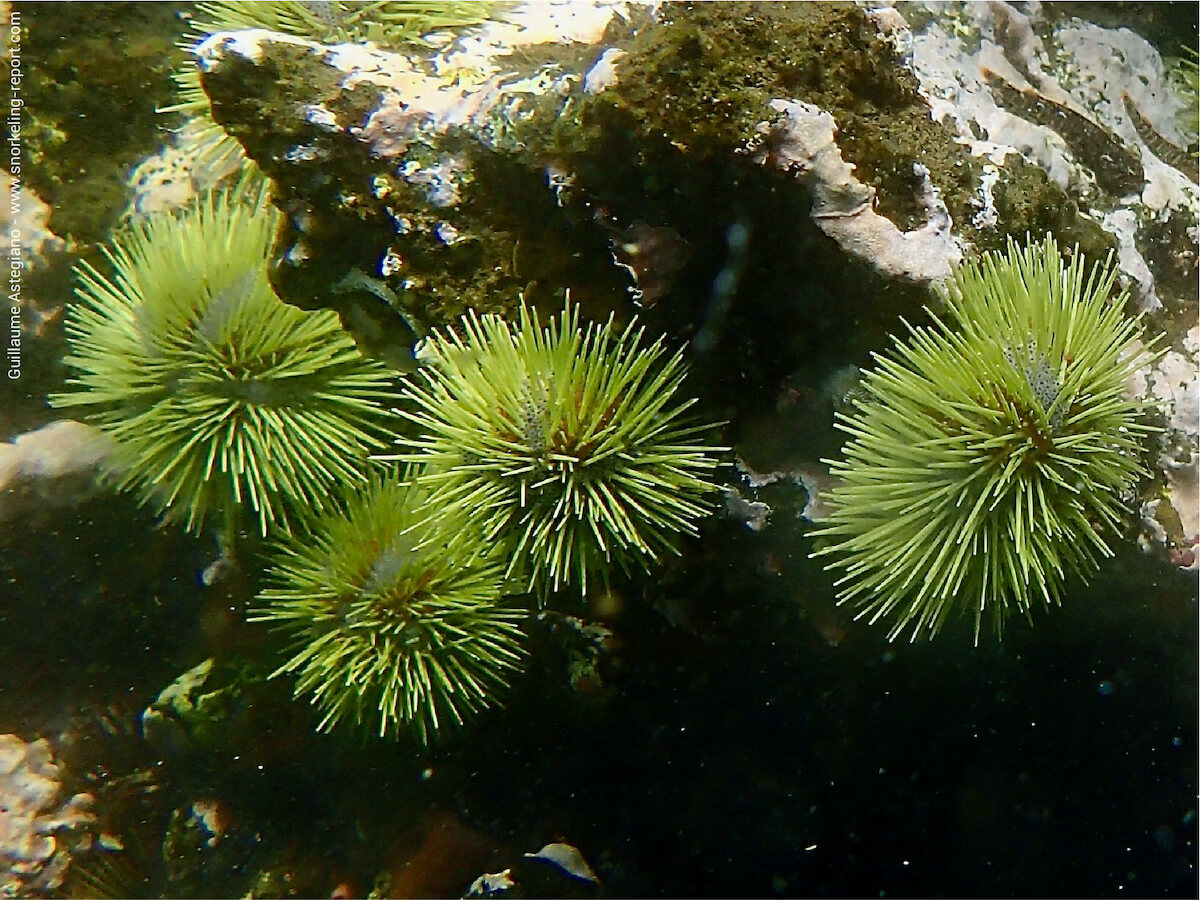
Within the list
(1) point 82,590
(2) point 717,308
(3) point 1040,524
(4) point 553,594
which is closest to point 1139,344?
(3) point 1040,524

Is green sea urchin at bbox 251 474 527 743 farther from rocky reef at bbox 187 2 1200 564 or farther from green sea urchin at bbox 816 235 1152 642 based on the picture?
green sea urchin at bbox 816 235 1152 642

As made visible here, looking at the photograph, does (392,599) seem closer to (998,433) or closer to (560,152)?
(560,152)

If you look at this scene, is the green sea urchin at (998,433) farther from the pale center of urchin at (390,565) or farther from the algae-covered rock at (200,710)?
the algae-covered rock at (200,710)

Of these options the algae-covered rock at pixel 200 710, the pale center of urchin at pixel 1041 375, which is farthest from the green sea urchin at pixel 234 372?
the pale center of urchin at pixel 1041 375

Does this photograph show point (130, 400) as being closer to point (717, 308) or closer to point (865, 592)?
point (717, 308)

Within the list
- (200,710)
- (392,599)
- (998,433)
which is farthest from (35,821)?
(998,433)

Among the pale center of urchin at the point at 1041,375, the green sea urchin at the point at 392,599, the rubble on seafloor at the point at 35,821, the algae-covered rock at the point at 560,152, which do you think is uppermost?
the algae-covered rock at the point at 560,152

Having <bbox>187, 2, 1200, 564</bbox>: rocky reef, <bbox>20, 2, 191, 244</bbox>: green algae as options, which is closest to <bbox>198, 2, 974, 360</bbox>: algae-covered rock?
<bbox>187, 2, 1200, 564</bbox>: rocky reef
